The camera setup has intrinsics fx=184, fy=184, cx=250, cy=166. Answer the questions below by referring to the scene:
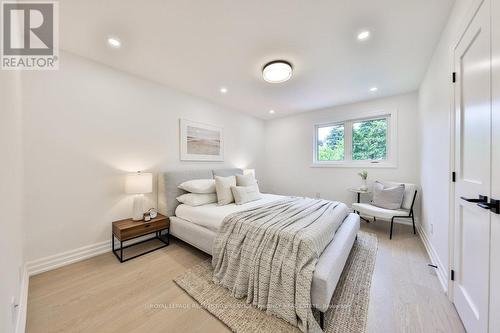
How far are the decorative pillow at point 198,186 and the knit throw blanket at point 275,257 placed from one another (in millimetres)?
935

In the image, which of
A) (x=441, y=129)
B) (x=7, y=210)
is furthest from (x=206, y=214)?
(x=441, y=129)

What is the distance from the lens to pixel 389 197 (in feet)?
10.2

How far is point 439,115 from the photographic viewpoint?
1939 mm

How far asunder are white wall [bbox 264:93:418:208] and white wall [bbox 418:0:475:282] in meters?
→ 1.07

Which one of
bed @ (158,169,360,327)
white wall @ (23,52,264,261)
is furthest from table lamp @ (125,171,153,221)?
bed @ (158,169,360,327)

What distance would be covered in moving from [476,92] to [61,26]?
11.3ft

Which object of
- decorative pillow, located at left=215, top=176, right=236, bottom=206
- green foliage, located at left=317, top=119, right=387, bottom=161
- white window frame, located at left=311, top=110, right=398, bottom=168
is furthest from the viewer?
green foliage, located at left=317, top=119, right=387, bottom=161

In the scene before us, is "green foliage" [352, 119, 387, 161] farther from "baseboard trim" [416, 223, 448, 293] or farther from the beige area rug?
the beige area rug

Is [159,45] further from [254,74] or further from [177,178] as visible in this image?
[177,178]

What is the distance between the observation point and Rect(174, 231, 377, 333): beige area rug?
1338 millimetres

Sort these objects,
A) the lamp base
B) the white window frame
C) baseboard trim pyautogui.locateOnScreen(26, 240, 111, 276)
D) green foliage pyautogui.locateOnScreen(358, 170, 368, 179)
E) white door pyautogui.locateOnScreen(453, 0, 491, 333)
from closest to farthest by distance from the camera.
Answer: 1. white door pyautogui.locateOnScreen(453, 0, 491, 333)
2. baseboard trim pyautogui.locateOnScreen(26, 240, 111, 276)
3. the lamp base
4. the white window frame
5. green foliage pyautogui.locateOnScreen(358, 170, 368, 179)

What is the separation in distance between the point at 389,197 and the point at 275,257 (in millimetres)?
2683

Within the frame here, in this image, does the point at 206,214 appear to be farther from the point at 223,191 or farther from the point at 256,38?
the point at 256,38

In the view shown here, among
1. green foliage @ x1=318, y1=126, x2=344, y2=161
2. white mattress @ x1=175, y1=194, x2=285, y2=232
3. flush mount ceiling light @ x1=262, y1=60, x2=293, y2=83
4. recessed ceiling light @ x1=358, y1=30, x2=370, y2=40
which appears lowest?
white mattress @ x1=175, y1=194, x2=285, y2=232
